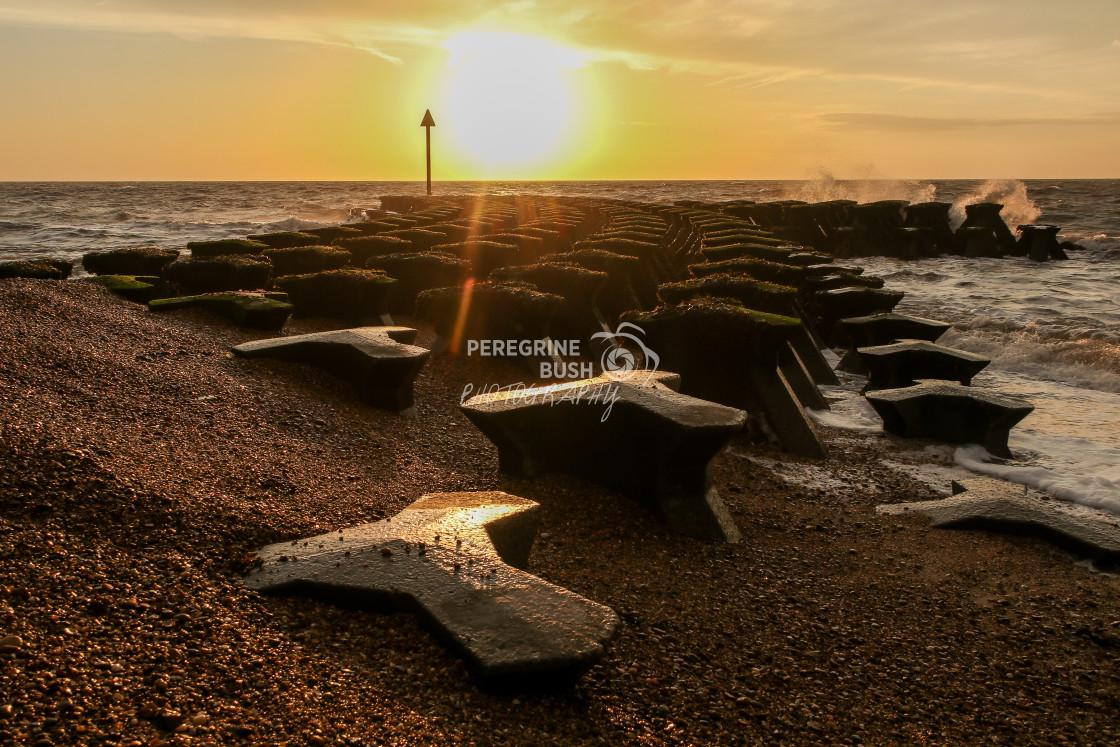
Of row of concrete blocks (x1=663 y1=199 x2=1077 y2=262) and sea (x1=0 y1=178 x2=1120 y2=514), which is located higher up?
row of concrete blocks (x1=663 y1=199 x2=1077 y2=262)

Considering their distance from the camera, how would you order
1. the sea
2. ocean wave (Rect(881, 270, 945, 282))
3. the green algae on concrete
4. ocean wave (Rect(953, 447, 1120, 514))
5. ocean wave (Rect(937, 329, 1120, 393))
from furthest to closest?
ocean wave (Rect(881, 270, 945, 282)), ocean wave (Rect(937, 329, 1120, 393)), the green algae on concrete, the sea, ocean wave (Rect(953, 447, 1120, 514))

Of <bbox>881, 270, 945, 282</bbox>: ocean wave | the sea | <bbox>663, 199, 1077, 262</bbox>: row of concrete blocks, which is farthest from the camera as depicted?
<bbox>663, 199, 1077, 262</bbox>: row of concrete blocks

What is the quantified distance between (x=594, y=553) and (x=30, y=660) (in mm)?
2949

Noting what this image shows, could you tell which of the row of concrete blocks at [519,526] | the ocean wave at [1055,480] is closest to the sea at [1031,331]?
the ocean wave at [1055,480]

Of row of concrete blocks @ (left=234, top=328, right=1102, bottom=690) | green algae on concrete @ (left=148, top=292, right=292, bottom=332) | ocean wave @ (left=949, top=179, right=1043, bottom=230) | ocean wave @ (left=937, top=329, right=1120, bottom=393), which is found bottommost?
ocean wave @ (left=937, top=329, right=1120, bottom=393)

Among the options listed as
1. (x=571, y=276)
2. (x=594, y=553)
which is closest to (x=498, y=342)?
(x=571, y=276)

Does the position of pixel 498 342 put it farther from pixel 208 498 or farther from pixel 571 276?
pixel 208 498

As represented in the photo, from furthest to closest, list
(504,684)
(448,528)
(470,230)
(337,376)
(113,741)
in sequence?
1. (470,230)
2. (337,376)
3. (448,528)
4. (504,684)
5. (113,741)

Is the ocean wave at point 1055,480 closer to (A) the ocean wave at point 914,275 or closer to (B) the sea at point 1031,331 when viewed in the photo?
(B) the sea at point 1031,331

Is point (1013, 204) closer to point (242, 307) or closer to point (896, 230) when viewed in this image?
point (896, 230)

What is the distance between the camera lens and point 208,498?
13.7ft

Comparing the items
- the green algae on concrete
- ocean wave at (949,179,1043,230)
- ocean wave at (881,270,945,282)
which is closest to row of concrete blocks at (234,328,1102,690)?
the green algae on concrete

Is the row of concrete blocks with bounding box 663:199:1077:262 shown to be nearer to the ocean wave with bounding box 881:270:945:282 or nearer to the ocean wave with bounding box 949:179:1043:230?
the ocean wave with bounding box 881:270:945:282

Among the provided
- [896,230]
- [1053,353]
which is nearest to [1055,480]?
[1053,353]
